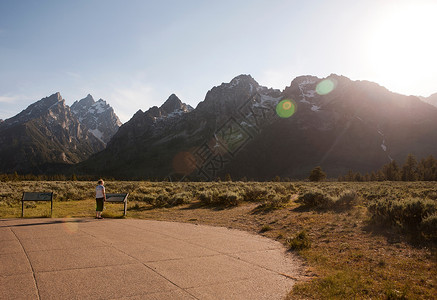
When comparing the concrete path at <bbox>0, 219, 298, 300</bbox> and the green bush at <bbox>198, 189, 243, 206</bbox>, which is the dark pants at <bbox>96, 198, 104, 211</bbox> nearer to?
the concrete path at <bbox>0, 219, 298, 300</bbox>

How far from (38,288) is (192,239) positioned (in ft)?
16.0

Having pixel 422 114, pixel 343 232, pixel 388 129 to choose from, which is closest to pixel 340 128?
pixel 388 129

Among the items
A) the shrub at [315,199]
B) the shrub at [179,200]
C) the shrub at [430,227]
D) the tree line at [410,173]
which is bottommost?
the tree line at [410,173]

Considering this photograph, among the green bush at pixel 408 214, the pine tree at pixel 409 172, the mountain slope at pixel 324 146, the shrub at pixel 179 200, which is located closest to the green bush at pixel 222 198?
the shrub at pixel 179 200

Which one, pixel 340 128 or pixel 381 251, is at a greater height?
pixel 340 128

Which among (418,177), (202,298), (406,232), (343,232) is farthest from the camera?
(418,177)

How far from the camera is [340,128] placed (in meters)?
177

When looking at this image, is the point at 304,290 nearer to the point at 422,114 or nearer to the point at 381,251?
the point at 381,251

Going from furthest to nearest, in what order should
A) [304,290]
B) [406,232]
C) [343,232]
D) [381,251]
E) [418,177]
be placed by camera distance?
[418,177], [343,232], [406,232], [381,251], [304,290]

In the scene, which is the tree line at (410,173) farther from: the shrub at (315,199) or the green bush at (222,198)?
the green bush at (222,198)

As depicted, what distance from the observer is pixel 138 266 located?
18.2 feet

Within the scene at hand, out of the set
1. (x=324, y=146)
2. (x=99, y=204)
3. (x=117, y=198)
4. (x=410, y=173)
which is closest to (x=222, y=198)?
(x=117, y=198)

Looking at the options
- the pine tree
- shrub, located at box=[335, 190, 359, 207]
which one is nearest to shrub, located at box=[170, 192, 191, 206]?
shrub, located at box=[335, 190, 359, 207]

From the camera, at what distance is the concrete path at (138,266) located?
434cm
